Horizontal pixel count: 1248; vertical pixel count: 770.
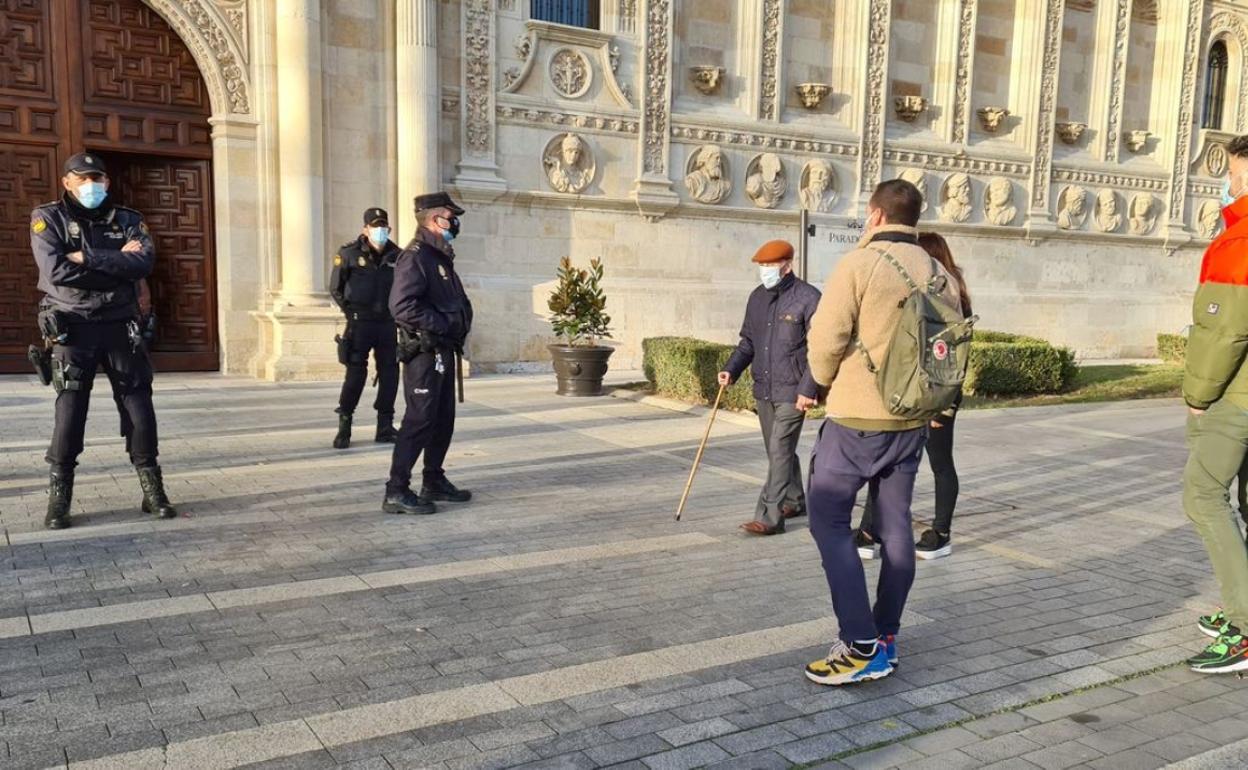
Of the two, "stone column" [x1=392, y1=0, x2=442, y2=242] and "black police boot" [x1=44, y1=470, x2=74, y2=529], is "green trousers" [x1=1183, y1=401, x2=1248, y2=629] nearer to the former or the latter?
"black police boot" [x1=44, y1=470, x2=74, y2=529]

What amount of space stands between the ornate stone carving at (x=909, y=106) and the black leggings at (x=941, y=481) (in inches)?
584

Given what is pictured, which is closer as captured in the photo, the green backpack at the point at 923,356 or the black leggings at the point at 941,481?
the green backpack at the point at 923,356

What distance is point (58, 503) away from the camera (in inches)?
221

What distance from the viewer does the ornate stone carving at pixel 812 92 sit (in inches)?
688

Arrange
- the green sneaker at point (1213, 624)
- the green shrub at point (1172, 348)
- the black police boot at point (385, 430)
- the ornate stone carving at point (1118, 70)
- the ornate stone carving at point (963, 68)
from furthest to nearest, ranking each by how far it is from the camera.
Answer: the ornate stone carving at point (1118, 70) → the ornate stone carving at point (963, 68) → the green shrub at point (1172, 348) → the black police boot at point (385, 430) → the green sneaker at point (1213, 624)

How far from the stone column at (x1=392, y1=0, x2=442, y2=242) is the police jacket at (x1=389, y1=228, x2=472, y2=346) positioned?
311 inches

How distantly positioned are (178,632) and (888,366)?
319 centimetres

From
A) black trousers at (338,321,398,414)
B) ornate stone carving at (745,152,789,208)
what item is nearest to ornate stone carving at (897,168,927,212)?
ornate stone carving at (745,152,789,208)

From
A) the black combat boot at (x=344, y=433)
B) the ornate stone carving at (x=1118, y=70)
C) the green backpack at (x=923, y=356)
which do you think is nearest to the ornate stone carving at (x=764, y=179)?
the ornate stone carving at (x=1118, y=70)

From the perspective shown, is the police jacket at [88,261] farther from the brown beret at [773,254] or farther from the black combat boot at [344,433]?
the brown beret at [773,254]

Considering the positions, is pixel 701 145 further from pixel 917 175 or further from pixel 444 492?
pixel 444 492

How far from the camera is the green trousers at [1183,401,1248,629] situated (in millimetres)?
3887

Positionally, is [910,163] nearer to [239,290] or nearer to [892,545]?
[239,290]

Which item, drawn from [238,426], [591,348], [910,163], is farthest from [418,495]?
[910,163]
